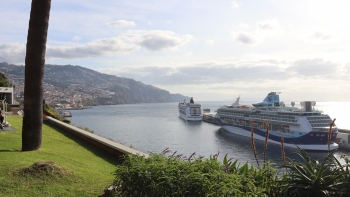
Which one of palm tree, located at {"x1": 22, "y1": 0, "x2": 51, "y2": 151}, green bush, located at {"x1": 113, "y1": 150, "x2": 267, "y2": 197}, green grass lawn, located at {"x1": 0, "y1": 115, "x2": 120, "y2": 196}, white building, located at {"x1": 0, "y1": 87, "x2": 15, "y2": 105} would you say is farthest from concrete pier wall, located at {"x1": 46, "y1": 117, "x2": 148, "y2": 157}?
white building, located at {"x1": 0, "y1": 87, "x2": 15, "y2": 105}

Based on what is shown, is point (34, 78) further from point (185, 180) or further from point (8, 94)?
point (8, 94)

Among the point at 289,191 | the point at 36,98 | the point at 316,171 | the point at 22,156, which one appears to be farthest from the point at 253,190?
the point at 36,98

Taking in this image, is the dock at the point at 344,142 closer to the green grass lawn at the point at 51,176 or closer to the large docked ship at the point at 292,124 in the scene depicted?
the large docked ship at the point at 292,124

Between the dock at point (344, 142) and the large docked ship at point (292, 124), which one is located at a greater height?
the large docked ship at point (292, 124)

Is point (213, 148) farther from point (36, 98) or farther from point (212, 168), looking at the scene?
point (212, 168)

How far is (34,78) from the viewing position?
7.91 metres

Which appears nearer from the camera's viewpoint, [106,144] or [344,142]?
[106,144]

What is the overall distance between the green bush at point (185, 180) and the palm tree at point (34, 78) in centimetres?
486

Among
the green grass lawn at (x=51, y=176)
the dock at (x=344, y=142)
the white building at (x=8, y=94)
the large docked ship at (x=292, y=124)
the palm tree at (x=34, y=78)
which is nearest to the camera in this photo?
the green grass lawn at (x=51, y=176)

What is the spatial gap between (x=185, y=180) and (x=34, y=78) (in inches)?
245

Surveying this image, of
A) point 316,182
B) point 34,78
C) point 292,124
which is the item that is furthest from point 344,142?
point 316,182

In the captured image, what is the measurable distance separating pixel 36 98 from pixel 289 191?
684cm

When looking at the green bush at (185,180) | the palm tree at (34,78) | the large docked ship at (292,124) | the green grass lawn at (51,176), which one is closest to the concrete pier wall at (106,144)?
the green grass lawn at (51,176)

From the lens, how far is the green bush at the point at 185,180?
118 inches
